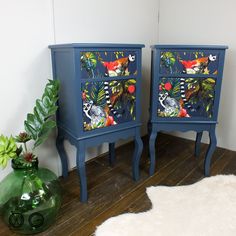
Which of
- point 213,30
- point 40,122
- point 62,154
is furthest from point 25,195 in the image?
point 213,30

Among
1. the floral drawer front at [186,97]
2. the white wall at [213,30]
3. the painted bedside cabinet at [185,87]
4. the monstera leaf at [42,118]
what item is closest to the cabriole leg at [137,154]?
the painted bedside cabinet at [185,87]

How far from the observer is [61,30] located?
1.67 meters

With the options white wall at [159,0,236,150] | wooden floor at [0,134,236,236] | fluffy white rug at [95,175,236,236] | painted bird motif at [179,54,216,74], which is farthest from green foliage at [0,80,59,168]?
white wall at [159,0,236,150]

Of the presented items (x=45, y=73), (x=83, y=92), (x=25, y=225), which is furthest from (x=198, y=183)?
(x=45, y=73)

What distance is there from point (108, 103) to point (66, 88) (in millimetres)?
281

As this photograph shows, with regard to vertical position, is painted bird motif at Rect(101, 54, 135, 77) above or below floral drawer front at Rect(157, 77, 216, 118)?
above

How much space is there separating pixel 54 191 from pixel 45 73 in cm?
80

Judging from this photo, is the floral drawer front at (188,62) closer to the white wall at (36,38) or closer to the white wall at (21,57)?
the white wall at (36,38)

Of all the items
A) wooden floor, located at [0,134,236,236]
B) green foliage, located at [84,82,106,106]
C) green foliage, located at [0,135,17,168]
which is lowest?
wooden floor, located at [0,134,236,236]

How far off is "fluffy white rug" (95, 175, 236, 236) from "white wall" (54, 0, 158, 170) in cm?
77

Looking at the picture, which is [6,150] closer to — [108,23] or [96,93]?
[96,93]

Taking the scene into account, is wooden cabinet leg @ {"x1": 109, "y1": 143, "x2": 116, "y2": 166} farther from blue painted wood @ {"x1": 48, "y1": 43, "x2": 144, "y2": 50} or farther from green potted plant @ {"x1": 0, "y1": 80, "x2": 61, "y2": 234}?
blue painted wood @ {"x1": 48, "y1": 43, "x2": 144, "y2": 50}

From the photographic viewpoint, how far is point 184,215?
1.44 meters

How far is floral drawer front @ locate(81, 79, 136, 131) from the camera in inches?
57.3
